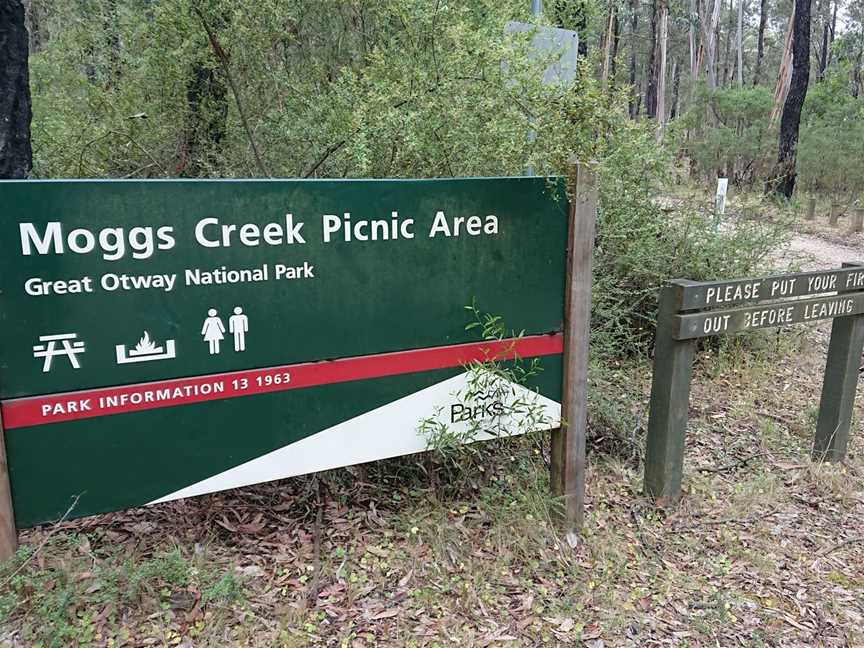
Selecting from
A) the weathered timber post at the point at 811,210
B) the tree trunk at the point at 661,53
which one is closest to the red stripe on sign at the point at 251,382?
the weathered timber post at the point at 811,210

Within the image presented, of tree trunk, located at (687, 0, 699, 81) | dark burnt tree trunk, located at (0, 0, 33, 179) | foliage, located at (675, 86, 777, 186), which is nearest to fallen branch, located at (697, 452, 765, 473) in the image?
dark burnt tree trunk, located at (0, 0, 33, 179)

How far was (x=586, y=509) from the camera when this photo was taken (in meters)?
4.23

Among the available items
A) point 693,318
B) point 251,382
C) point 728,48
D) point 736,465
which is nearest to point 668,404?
point 693,318

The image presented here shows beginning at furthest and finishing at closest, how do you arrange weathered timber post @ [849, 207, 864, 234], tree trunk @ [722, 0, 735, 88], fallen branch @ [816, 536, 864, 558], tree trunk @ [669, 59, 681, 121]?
tree trunk @ [722, 0, 735, 88] < tree trunk @ [669, 59, 681, 121] < weathered timber post @ [849, 207, 864, 234] < fallen branch @ [816, 536, 864, 558]

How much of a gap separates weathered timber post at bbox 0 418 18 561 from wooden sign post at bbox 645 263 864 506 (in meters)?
3.30

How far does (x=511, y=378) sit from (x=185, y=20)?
10.6 ft

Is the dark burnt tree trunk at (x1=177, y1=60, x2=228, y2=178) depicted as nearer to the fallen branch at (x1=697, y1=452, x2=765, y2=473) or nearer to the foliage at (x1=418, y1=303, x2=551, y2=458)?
the foliage at (x1=418, y1=303, x2=551, y2=458)

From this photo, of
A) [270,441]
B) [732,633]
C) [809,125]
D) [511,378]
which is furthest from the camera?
[809,125]

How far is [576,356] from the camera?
3.70m

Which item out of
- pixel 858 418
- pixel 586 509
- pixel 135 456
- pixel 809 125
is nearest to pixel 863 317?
pixel 858 418

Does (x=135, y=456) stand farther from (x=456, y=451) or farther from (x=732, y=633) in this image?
(x=732, y=633)

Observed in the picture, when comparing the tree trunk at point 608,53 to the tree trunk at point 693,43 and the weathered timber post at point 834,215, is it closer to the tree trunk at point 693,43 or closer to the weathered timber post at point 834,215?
the weathered timber post at point 834,215

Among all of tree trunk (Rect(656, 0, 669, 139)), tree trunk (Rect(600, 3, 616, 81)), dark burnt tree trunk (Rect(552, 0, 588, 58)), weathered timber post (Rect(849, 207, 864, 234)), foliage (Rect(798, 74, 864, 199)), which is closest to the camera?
tree trunk (Rect(600, 3, 616, 81))

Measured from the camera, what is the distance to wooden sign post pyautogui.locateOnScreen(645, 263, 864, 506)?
4164 mm
